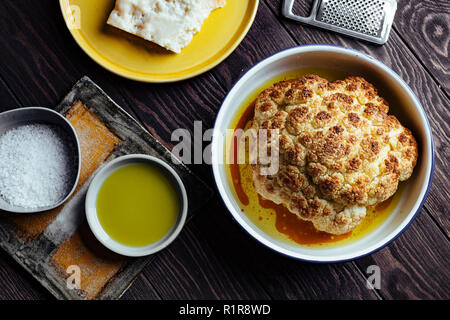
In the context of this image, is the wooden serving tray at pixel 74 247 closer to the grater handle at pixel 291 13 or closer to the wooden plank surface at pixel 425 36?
the grater handle at pixel 291 13

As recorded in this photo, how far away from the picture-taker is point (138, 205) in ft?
3.49

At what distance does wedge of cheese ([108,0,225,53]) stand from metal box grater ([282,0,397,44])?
242 mm

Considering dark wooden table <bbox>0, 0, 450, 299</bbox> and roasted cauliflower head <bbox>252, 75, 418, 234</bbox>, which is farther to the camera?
dark wooden table <bbox>0, 0, 450, 299</bbox>

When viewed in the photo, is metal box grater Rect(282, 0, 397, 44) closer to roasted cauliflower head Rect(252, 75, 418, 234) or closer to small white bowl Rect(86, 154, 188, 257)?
roasted cauliflower head Rect(252, 75, 418, 234)

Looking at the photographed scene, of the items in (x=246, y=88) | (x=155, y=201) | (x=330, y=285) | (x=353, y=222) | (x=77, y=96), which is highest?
(x=77, y=96)

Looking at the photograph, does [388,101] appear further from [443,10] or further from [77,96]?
[77,96]

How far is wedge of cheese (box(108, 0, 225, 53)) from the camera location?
3.52 ft

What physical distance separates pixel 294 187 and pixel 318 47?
0.35m

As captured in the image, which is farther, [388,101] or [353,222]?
[388,101]

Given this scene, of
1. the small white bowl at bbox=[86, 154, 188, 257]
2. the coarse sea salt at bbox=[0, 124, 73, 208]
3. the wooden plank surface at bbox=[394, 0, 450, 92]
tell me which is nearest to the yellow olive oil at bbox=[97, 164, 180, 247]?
the small white bowl at bbox=[86, 154, 188, 257]

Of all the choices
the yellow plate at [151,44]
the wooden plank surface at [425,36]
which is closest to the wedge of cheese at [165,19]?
the yellow plate at [151,44]

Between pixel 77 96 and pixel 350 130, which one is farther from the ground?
pixel 77 96

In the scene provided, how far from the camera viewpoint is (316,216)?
0.93 meters
